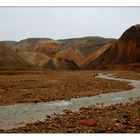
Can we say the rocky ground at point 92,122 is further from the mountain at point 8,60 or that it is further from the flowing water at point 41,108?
the mountain at point 8,60

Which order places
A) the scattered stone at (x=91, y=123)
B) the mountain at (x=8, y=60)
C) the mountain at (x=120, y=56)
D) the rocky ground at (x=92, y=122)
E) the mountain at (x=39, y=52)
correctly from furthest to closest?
the mountain at (x=39, y=52)
the mountain at (x=120, y=56)
the mountain at (x=8, y=60)
the scattered stone at (x=91, y=123)
the rocky ground at (x=92, y=122)

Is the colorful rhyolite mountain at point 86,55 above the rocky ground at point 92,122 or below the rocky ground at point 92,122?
below

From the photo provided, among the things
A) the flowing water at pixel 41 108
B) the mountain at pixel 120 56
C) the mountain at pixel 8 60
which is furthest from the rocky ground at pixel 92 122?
the mountain at pixel 120 56

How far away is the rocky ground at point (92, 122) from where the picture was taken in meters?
5.75

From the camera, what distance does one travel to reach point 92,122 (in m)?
6.11

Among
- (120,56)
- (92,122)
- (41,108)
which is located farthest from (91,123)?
(120,56)

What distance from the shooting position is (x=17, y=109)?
773cm

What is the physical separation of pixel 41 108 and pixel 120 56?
2173 centimetres

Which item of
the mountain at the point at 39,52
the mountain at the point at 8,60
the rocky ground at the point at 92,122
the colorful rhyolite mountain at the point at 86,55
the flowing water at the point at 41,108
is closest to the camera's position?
the rocky ground at the point at 92,122

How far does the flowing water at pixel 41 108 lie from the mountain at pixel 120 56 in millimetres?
15061

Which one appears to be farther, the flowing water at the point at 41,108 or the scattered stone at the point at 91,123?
the flowing water at the point at 41,108

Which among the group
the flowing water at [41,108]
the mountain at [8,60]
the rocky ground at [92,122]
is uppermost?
the rocky ground at [92,122]
